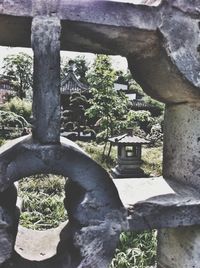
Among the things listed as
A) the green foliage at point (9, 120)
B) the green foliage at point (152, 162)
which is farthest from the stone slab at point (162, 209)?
the green foliage at point (9, 120)

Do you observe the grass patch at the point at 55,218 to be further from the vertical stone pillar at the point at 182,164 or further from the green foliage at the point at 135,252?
the vertical stone pillar at the point at 182,164

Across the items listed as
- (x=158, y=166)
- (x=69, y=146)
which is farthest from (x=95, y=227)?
(x=158, y=166)

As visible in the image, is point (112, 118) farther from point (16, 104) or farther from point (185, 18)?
point (185, 18)

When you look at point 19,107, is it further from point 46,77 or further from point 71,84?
point 46,77

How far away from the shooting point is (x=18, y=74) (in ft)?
65.6

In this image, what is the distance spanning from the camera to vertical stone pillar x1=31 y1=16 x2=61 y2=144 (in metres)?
1.06

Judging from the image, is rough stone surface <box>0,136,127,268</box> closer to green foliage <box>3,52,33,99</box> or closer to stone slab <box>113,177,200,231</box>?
stone slab <box>113,177,200,231</box>

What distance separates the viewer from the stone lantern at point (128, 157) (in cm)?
757

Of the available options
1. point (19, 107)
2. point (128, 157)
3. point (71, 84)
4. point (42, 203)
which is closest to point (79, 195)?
point (42, 203)

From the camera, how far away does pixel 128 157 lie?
Answer: 7754mm

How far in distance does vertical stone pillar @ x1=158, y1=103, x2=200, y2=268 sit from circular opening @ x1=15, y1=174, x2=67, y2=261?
1.76ft

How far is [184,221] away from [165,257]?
484mm

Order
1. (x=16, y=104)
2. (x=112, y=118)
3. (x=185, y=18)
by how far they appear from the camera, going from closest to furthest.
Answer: (x=185, y=18) < (x=112, y=118) < (x=16, y=104)

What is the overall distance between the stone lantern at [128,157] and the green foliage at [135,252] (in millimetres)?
3501
